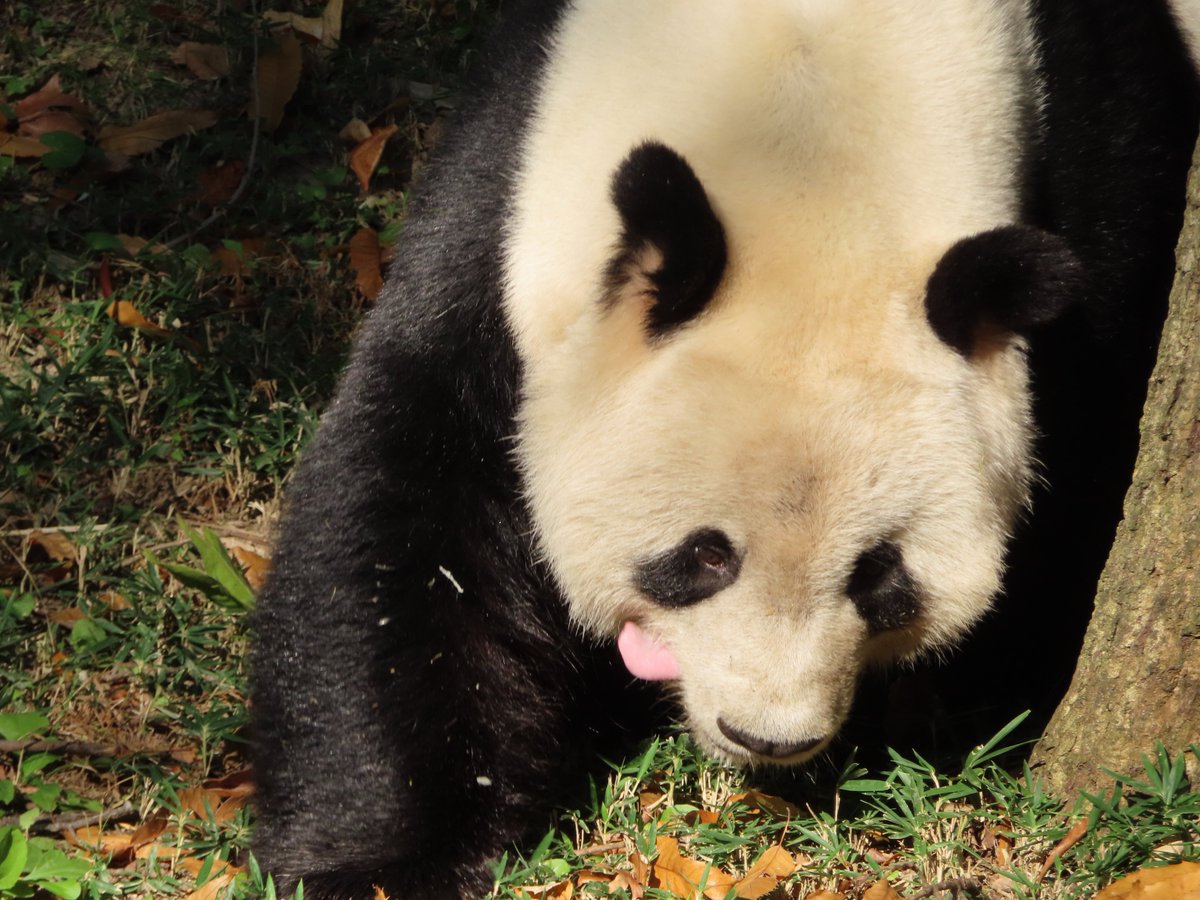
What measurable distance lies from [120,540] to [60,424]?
48 centimetres

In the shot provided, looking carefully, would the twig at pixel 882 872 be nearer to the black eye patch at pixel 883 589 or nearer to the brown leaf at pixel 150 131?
the black eye patch at pixel 883 589

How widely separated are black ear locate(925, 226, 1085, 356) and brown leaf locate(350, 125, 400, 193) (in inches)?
112

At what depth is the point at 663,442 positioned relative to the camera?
2652 millimetres

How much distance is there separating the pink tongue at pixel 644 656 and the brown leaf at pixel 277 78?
279 cm

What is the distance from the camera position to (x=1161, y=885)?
263 centimetres

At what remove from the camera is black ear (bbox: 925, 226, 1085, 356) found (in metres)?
2.52

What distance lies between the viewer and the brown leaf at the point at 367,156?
4.97 m

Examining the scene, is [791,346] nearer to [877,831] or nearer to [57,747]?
[877,831]

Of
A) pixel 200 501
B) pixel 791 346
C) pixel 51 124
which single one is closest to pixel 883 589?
pixel 791 346

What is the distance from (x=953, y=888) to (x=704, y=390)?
3.68ft

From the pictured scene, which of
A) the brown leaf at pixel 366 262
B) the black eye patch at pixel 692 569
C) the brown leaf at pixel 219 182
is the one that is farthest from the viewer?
the brown leaf at pixel 219 182

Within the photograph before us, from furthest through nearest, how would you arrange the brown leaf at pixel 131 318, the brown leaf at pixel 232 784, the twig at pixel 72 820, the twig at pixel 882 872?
the brown leaf at pixel 131 318 → the brown leaf at pixel 232 784 → the twig at pixel 72 820 → the twig at pixel 882 872

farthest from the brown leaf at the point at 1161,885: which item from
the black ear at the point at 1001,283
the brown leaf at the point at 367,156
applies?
the brown leaf at the point at 367,156

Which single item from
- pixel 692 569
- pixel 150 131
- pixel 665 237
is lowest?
pixel 150 131
